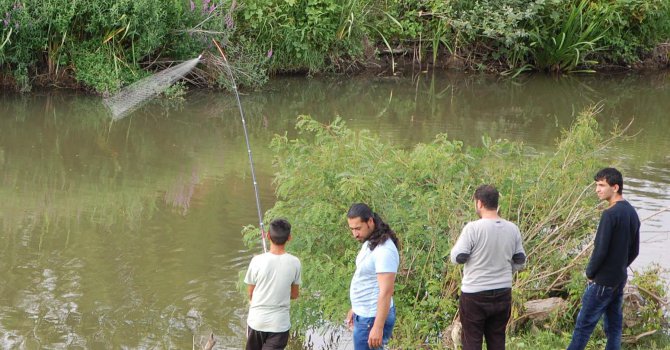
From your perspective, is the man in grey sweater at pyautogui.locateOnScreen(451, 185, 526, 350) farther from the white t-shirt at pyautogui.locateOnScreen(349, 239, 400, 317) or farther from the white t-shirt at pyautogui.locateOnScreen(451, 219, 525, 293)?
the white t-shirt at pyautogui.locateOnScreen(349, 239, 400, 317)

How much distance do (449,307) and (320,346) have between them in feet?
3.40

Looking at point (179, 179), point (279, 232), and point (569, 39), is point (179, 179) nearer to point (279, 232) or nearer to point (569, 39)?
point (279, 232)

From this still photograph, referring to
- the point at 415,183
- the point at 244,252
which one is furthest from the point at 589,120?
the point at 244,252

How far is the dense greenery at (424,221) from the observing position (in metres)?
6.29

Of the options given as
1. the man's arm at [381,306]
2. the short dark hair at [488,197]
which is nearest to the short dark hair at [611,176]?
the short dark hair at [488,197]

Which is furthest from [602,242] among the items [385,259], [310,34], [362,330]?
[310,34]

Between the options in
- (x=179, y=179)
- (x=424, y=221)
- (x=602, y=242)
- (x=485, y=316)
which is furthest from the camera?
(x=179, y=179)

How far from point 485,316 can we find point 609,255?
2.66 ft

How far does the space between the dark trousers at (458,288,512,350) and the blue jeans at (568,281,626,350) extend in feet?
2.07

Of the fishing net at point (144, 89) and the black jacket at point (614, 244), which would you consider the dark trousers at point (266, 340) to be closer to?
the black jacket at point (614, 244)

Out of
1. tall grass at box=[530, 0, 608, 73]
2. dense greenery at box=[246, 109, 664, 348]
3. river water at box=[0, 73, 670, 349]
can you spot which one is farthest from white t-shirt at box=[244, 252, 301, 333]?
tall grass at box=[530, 0, 608, 73]

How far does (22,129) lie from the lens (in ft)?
42.9

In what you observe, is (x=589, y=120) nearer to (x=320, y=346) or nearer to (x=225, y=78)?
(x=320, y=346)

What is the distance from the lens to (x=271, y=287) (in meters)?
4.88
